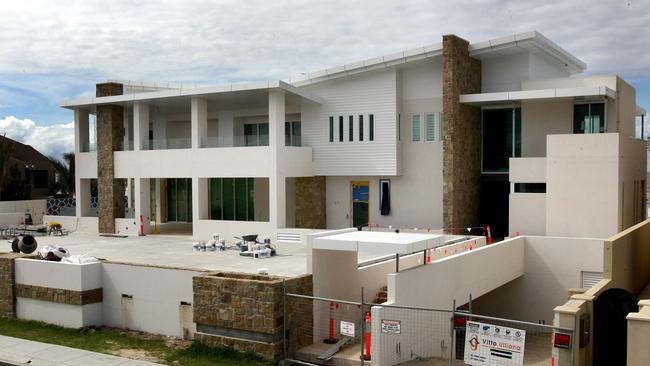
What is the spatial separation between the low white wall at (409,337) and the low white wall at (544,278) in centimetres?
573

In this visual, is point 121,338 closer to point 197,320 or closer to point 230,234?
point 197,320

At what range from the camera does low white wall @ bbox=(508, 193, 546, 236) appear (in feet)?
79.8

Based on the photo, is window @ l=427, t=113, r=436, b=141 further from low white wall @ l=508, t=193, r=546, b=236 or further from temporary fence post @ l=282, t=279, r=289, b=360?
temporary fence post @ l=282, t=279, r=289, b=360

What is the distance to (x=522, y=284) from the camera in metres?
23.9

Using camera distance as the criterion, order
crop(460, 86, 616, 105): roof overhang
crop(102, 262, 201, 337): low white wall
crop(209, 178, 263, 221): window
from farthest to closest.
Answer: crop(209, 178, 263, 221): window < crop(460, 86, 616, 105): roof overhang < crop(102, 262, 201, 337): low white wall

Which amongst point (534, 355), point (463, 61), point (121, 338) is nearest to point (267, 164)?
point (463, 61)

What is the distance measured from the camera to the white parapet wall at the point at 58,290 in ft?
58.8

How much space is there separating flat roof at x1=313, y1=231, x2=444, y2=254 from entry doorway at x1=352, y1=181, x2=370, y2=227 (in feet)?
41.6

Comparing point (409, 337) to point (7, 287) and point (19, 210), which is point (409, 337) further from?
point (19, 210)

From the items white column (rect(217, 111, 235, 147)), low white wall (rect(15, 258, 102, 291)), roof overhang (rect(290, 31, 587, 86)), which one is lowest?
low white wall (rect(15, 258, 102, 291))

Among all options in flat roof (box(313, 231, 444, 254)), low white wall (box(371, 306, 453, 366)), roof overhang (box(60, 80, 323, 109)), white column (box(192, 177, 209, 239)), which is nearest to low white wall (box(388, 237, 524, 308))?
low white wall (box(371, 306, 453, 366))

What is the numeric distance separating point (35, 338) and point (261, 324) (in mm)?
6895

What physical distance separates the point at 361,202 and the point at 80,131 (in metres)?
15.1

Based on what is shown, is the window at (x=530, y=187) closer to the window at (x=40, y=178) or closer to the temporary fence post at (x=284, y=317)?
the temporary fence post at (x=284, y=317)
